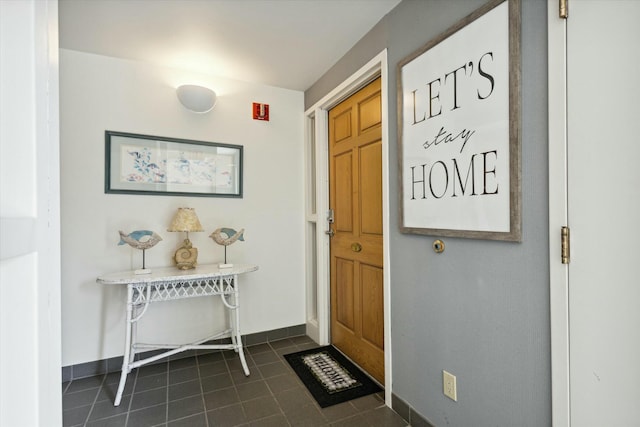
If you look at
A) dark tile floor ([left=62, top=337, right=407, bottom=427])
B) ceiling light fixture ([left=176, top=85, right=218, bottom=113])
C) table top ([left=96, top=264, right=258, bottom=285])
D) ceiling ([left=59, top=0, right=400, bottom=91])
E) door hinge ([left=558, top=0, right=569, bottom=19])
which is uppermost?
ceiling ([left=59, top=0, right=400, bottom=91])

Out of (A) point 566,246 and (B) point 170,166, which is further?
(B) point 170,166

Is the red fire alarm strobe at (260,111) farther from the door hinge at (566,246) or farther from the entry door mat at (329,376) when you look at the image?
the door hinge at (566,246)

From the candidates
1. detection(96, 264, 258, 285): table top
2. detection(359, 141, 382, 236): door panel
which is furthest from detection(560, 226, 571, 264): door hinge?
detection(96, 264, 258, 285): table top

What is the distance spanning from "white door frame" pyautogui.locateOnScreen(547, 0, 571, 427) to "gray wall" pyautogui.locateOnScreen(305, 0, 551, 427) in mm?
29

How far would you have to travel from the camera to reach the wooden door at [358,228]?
208 cm

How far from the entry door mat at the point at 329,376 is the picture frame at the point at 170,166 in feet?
4.78

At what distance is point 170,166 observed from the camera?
243cm

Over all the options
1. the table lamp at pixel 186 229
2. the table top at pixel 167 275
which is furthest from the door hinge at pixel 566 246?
the table lamp at pixel 186 229

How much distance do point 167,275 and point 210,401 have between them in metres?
0.83

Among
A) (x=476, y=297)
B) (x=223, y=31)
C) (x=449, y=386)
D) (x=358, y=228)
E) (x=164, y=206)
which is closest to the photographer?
(x=476, y=297)

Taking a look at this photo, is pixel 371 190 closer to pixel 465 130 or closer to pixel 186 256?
pixel 465 130

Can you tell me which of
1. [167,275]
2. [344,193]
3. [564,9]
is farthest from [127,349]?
[564,9]

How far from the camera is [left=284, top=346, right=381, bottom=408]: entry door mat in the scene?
1.93 m

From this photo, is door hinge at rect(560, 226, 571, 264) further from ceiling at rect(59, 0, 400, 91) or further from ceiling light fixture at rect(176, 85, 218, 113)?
ceiling light fixture at rect(176, 85, 218, 113)
